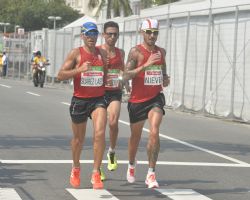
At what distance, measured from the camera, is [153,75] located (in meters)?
9.34

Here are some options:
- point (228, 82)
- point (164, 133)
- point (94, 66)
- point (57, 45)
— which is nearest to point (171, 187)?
point (94, 66)

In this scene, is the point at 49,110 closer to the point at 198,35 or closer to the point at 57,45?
the point at 198,35

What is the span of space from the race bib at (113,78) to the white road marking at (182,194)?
1926 mm

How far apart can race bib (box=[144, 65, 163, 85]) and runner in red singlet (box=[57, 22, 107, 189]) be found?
587mm

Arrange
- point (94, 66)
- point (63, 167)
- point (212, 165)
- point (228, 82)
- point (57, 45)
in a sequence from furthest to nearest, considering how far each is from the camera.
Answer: point (57, 45), point (228, 82), point (212, 165), point (63, 167), point (94, 66)

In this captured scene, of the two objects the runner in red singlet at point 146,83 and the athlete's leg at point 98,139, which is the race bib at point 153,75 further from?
the athlete's leg at point 98,139

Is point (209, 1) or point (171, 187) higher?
point (209, 1)

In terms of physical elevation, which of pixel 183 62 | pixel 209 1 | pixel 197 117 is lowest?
pixel 197 117

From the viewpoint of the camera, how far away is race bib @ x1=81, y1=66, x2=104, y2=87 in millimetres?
8977

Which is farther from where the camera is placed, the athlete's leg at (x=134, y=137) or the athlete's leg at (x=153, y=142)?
the athlete's leg at (x=134, y=137)

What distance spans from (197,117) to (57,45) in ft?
68.9

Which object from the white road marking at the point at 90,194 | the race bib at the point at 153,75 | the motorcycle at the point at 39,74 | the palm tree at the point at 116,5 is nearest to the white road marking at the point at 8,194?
the white road marking at the point at 90,194

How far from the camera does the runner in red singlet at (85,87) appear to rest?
8.91 meters

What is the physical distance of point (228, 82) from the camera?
67.8ft
